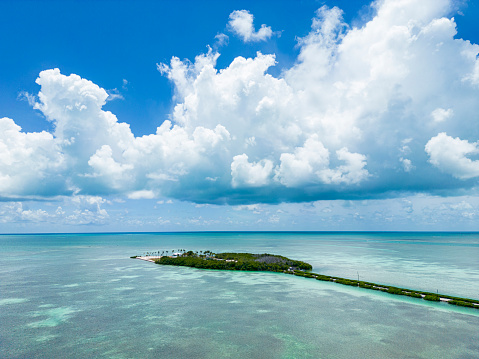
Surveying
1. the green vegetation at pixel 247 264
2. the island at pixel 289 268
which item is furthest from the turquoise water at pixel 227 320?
the green vegetation at pixel 247 264

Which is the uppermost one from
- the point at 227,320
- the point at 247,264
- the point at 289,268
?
the point at 247,264

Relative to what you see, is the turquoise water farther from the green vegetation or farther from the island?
the green vegetation

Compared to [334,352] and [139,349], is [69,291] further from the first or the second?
[334,352]

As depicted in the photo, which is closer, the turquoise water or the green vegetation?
the turquoise water

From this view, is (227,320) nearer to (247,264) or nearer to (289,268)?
(247,264)

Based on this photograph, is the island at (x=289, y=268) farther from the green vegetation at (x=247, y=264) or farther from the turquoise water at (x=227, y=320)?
the turquoise water at (x=227, y=320)

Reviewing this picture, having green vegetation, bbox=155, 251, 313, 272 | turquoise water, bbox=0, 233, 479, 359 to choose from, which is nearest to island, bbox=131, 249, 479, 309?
green vegetation, bbox=155, 251, 313, 272

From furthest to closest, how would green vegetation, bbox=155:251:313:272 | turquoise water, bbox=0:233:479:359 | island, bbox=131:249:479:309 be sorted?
green vegetation, bbox=155:251:313:272
island, bbox=131:249:479:309
turquoise water, bbox=0:233:479:359

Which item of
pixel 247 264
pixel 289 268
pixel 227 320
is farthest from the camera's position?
pixel 247 264

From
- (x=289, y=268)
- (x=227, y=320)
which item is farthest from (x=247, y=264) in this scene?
(x=227, y=320)

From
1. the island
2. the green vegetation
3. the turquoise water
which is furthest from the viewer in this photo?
the green vegetation

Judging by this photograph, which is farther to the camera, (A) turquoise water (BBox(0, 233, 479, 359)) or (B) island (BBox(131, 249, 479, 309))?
(B) island (BBox(131, 249, 479, 309))
